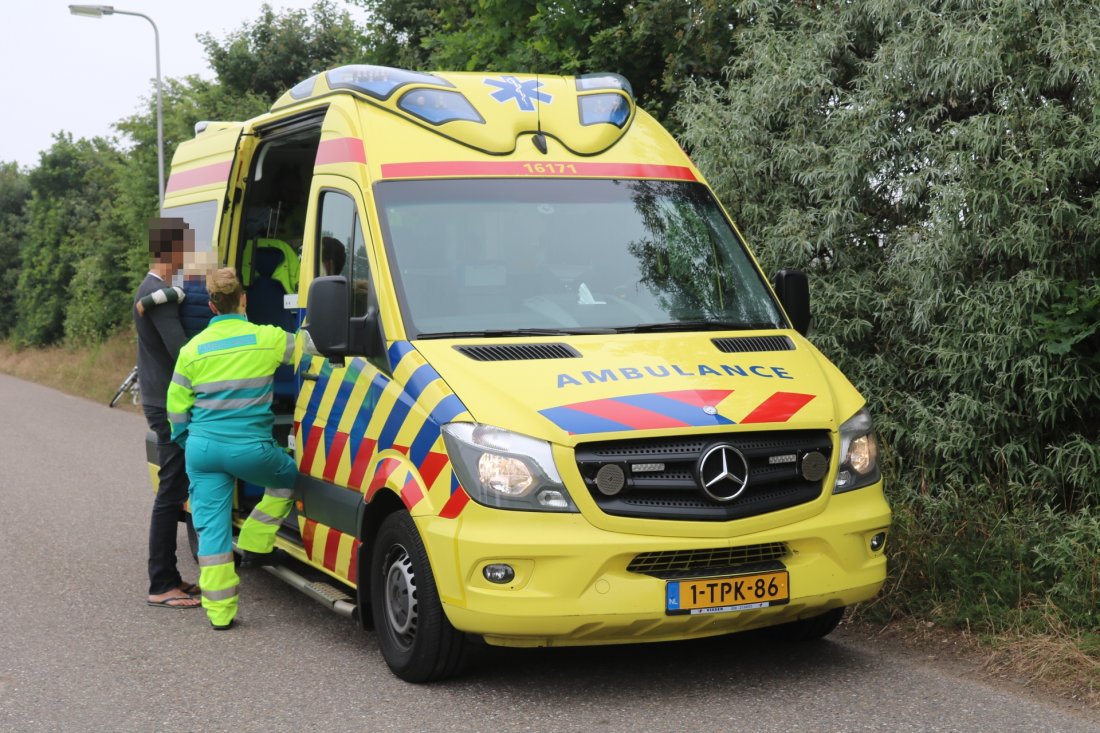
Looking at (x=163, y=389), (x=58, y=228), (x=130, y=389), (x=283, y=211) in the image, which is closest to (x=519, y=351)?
(x=163, y=389)

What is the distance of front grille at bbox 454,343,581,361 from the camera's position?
5555mm

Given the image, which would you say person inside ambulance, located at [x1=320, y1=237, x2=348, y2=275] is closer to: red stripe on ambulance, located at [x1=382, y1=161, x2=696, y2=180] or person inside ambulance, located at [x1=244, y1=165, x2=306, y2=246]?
red stripe on ambulance, located at [x1=382, y1=161, x2=696, y2=180]

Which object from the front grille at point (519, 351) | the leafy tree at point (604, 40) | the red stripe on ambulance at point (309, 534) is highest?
the leafy tree at point (604, 40)

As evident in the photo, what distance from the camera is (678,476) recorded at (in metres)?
5.22

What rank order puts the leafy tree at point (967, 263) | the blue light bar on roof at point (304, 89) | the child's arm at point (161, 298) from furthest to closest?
1. the child's arm at point (161, 298)
2. the blue light bar on roof at point (304, 89)
3. the leafy tree at point (967, 263)

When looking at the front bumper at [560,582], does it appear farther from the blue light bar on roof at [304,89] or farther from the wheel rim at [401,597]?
the blue light bar on roof at [304,89]

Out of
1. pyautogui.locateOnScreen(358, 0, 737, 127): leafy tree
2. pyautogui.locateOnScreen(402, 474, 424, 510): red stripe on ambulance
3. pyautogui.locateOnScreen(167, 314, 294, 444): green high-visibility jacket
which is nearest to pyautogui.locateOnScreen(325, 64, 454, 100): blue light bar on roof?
pyautogui.locateOnScreen(167, 314, 294, 444): green high-visibility jacket

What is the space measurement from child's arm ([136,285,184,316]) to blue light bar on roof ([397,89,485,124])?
1.84 m

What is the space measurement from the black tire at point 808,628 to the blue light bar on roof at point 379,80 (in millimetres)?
3095

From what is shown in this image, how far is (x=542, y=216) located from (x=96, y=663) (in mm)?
2924

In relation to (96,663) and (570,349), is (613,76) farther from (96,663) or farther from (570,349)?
(96,663)

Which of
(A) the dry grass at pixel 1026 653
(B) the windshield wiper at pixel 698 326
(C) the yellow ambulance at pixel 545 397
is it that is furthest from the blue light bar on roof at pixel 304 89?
(A) the dry grass at pixel 1026 653

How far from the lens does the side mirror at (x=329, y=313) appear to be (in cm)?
580

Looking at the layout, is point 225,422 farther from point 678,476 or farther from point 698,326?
point 678,476
